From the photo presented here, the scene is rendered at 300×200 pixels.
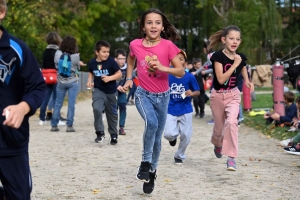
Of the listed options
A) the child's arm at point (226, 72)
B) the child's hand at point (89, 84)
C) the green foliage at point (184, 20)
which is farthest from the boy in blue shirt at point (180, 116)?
the green foliage at point (184, 20)

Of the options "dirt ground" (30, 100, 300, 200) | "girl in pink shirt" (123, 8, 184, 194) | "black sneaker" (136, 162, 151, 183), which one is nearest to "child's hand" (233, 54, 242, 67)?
"dirt ground" (30, 100, 300, 200)

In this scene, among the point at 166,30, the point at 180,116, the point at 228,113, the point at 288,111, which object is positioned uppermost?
the point at 166,30

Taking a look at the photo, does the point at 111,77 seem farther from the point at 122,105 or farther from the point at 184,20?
the point at 184,20

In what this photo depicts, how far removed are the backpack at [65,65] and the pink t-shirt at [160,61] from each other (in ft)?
23.0

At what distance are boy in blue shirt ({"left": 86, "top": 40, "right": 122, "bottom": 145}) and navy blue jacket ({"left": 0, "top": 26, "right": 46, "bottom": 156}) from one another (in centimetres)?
745

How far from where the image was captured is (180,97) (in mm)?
9773

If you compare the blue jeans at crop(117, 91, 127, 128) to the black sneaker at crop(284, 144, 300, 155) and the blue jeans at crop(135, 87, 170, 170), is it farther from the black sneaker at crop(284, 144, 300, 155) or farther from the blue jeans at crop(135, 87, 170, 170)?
the blue jeans at crop(135, 87, 170, 170)

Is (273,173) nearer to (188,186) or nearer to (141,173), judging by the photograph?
(188,186)

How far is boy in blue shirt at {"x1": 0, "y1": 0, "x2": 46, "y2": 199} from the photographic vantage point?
4.44 m

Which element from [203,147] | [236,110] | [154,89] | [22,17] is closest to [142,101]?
[154,89]

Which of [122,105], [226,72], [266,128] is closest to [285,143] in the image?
[266,128]

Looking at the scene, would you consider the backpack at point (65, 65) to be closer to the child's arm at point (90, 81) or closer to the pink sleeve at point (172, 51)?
the child's arm at point (90, 81)

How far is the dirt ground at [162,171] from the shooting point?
24.3 ft

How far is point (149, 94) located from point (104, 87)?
15.5 feet
